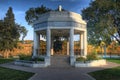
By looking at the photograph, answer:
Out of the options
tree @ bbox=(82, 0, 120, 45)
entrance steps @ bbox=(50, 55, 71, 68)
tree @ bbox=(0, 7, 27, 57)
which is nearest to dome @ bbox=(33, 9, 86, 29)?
entrance steps @ bbox=(50, 55, 71, 68)

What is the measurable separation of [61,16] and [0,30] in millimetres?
21087

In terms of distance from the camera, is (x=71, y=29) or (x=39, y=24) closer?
(x=71, y=29)

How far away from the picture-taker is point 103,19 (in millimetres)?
35844

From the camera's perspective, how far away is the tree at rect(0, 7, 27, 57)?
4509cm

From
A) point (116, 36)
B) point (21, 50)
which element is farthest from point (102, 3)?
point (21, 50)

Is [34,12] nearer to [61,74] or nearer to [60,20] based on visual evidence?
[60,20]

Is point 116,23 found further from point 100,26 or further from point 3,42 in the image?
point 3,42

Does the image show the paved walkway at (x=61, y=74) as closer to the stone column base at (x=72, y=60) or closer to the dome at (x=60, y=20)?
the stone column base at (x=72, y=60)

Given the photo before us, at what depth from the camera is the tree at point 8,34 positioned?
148ft

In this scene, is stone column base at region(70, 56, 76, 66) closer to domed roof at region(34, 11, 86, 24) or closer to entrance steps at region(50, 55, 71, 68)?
entrance steps at region(50, 55, 71, 68)

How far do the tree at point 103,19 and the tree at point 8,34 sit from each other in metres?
14.8

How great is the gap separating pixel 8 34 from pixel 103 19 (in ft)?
62.9

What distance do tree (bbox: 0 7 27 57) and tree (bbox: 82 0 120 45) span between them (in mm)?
14843

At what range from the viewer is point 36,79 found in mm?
14680
